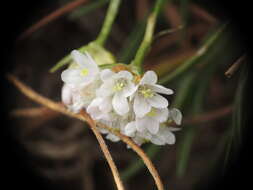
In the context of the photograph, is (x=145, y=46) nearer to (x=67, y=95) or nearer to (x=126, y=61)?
(x=67, y=95)

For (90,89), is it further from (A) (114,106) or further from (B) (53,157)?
(B) (53,157)

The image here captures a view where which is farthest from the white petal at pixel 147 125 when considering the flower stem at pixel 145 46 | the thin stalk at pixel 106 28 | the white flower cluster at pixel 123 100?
the thin stalk at pixel 106 28

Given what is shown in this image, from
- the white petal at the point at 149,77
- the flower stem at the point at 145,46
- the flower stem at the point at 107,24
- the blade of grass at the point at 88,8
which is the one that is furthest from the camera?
the blade of grass at the point at 88,8

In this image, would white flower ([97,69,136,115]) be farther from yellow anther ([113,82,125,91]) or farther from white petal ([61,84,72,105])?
white petal ([61,84,72,105])

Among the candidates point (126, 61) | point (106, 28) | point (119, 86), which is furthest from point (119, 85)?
point (126, 61)

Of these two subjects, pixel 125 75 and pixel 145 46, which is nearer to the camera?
pixel 125 75

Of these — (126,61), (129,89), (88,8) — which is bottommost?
(129,89)

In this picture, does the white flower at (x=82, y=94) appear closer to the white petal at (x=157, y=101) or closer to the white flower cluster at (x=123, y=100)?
the white flower cluster at (x=123, y=100)
